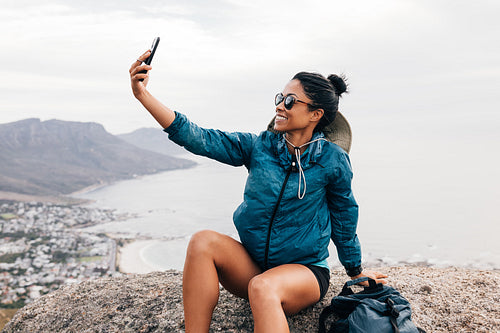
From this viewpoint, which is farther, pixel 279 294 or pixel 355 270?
pixel 355 270

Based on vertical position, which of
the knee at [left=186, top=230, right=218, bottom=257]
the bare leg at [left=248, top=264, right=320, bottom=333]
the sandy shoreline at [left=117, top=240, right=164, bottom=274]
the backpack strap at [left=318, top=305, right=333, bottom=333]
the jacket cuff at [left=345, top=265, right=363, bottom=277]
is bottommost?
the sandy shoreline at [left=117, top=240, right=164, bottom=274]

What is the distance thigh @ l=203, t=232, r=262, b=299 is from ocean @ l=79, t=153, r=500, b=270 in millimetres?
8139

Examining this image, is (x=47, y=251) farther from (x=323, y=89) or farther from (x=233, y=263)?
(x=323, y=89)

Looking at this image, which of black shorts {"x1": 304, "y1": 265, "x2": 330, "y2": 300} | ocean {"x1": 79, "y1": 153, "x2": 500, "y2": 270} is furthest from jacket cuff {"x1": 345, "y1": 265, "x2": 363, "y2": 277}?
ocean {"x1": 79, "y1": 153, "x2": 500, "y2": 270}

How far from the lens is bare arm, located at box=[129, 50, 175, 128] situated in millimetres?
2293

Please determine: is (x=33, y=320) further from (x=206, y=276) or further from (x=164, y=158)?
(x=164, y=158)

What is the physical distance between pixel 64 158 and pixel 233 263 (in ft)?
509

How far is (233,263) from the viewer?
2490 millimetres

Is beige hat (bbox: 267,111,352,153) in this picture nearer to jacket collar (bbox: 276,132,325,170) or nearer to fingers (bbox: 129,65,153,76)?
jacket collar (bbox: 276,132,325,170)

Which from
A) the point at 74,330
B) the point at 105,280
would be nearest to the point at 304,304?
the point at 74,330

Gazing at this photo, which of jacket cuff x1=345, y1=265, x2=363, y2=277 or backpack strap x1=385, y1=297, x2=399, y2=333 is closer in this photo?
backpack strap x1=385, y1=297, x2=399, y2=333

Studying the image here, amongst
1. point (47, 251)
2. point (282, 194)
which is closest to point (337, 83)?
point (282, 194)

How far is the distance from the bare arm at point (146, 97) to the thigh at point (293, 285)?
3.88 ft

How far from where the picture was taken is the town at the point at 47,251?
35.9 meters
